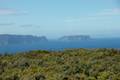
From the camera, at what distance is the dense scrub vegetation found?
1834 centimetres

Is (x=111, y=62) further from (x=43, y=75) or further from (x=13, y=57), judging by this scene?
(x=13, y=57)

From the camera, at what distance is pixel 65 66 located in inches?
797

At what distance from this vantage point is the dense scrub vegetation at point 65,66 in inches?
722

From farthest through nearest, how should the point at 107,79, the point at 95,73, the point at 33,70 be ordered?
the point at 33,70, the point at 95,73, the point at 107,79

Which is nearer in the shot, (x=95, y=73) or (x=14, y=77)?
(x=95, y=73)

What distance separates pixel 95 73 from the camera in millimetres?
18422

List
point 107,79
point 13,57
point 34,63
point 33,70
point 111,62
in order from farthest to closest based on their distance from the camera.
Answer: point 13,57, point 34,63, point 33,70, point 111,62, point 107,79

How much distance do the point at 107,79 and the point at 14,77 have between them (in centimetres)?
555

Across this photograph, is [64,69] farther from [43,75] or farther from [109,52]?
[109,52]

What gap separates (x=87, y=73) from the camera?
1883 centimetres

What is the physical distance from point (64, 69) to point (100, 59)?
2.76m

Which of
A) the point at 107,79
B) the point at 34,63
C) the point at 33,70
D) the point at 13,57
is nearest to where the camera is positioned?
the point at 107,79

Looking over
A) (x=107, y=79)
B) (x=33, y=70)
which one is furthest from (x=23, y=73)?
(x=107, y=79)

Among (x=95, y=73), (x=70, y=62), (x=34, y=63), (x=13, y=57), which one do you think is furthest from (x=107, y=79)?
(x=13, y=57)
